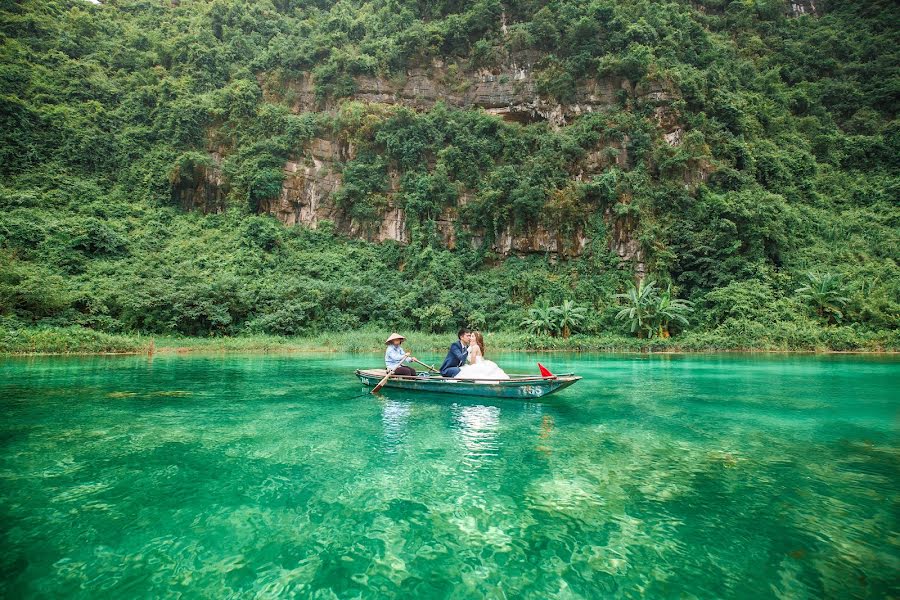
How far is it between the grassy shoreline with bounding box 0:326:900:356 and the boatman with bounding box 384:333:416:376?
41.0 ft

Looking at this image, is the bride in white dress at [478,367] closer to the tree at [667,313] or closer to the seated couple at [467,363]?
the seated couple at [467,363]

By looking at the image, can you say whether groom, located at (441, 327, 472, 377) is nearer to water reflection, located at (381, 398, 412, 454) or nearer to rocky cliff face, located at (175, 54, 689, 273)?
water reflection, located at (381, 398, 412, 454)

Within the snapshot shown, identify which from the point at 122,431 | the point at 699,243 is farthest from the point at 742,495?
the point at 699,243

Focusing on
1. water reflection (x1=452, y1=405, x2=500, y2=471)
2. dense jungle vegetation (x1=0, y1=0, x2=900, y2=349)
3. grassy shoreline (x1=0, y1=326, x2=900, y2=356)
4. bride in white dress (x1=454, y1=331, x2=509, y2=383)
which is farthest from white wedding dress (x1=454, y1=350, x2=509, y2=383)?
dense jungle vegetation (x1=0, y1=0, x2=900, y2=349)

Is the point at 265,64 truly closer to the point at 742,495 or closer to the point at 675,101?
the point at 675,101

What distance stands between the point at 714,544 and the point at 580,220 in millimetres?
31313

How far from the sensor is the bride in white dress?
32.6ft

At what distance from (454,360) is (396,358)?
1954 mm

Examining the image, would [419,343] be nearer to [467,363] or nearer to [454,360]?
[467,363]

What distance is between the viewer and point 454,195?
118 feet

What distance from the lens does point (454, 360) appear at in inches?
423

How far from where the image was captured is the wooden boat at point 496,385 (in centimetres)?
916

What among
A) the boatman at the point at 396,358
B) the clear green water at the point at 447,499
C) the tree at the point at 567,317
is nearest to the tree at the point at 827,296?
the tree at the point at 567,317

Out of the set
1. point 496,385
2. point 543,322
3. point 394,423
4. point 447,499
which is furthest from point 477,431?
point 543,322
